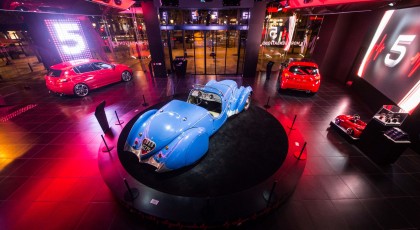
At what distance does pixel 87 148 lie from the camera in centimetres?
466

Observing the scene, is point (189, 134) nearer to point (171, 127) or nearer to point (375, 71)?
point (171, 127)

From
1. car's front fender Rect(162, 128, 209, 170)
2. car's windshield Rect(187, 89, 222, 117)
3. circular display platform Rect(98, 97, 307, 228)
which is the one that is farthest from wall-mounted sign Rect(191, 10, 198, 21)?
car's front fender Rect(162, 128, 209, 170)

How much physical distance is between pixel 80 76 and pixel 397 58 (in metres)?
12.6

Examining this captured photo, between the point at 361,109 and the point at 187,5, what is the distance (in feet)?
30.3

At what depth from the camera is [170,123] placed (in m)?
3.55

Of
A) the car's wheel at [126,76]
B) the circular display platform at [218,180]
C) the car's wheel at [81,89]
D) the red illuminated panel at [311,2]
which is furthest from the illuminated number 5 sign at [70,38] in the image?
the red illuminated panel at [311,2]

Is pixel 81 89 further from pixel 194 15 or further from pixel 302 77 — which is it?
pixel 302 77

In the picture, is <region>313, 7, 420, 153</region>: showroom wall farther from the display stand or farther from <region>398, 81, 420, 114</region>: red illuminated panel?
the display stand

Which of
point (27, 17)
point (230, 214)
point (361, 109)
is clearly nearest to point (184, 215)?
point (230, 214)

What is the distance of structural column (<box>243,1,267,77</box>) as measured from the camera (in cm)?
852

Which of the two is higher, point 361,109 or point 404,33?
point 404,33

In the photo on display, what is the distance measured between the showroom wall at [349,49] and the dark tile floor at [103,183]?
1.13m

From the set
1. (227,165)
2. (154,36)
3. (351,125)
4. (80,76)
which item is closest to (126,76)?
(80,76)

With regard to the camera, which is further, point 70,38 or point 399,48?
point 70,38
